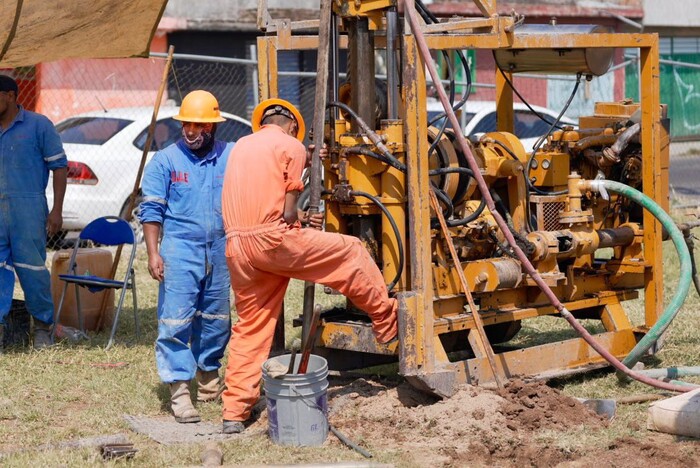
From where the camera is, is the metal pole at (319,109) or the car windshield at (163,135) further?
the car windshield at (163,135)

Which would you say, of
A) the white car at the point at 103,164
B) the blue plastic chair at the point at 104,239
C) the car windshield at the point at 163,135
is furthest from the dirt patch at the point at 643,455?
the car windshield at the point at 163,135

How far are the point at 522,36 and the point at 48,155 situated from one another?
3937 millimetres

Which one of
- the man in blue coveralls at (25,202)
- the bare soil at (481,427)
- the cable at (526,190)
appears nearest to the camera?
the bare soil at (481,427)

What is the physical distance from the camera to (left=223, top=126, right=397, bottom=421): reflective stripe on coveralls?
20.2 ft

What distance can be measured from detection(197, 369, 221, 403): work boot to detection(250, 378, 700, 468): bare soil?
621mm

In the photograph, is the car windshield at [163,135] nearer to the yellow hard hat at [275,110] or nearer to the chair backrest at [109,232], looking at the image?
the chair backrest at [109,232]

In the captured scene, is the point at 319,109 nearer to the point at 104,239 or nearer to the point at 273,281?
the point at 273,281

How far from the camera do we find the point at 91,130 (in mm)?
13016

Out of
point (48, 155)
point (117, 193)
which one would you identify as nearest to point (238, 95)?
point (117, 193)

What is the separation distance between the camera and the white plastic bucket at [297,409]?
20.0ft

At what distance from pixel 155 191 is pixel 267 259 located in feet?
3.37

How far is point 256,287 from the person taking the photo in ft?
20.8

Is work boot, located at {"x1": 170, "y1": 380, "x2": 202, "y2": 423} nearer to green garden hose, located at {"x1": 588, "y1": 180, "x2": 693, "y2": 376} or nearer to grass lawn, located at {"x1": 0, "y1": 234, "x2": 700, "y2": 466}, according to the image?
grass lawn, located at {"x1": 0, "y1": 234, "x2": 700, "y2": 466}

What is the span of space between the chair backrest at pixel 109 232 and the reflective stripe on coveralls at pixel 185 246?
2534 millimetres
